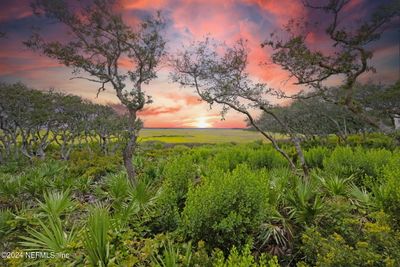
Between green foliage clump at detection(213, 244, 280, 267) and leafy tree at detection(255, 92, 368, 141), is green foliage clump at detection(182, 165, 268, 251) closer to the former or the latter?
green foliage clump at detection(213, 244, 280, 267)

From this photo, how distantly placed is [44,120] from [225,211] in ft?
109

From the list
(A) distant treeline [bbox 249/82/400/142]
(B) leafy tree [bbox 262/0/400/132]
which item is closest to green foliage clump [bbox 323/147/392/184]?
(B) leafy tree [bbox 262/0/400/132]

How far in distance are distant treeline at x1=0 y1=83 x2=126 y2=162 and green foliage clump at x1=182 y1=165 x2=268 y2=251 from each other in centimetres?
2472

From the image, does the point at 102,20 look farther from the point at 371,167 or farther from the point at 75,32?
the point at 371,167

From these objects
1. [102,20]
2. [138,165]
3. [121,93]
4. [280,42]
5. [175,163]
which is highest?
[102,20]

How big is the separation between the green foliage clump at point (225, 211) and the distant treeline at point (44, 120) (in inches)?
973

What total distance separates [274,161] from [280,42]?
659 centimetres

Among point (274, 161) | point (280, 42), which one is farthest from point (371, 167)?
point (280, 42)

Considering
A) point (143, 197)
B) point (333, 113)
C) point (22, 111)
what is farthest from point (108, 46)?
point (333, 113)

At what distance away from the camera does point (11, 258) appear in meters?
5.21

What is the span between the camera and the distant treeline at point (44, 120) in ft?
96.5

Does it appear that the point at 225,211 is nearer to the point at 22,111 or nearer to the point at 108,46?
the point at 108,46

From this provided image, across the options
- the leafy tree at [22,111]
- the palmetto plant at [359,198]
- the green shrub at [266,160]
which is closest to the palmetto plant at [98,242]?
the palmetto plant at [359,198]

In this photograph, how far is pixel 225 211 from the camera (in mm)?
5305
